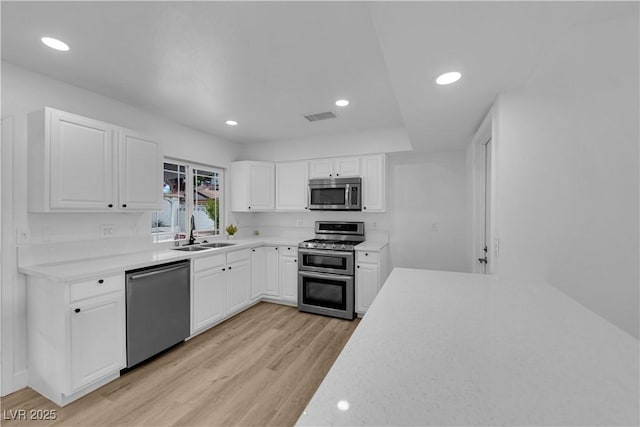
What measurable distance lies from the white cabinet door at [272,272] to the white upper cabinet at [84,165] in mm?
1701

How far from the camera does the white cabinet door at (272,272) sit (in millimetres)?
3818

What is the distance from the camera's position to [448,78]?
4.95 ft

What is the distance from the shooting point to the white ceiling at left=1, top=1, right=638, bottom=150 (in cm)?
106

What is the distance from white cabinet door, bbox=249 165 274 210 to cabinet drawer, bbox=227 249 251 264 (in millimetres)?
777

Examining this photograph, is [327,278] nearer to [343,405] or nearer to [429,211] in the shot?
[429,211]

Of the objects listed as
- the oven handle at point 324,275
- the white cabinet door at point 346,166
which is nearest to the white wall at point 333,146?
the white cabinet door at point 346,166

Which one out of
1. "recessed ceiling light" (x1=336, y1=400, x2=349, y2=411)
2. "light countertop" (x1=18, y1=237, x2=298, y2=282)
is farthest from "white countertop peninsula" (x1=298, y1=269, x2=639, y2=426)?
"light countertop" (x1=18, y1=237, x2=298, y2=282)

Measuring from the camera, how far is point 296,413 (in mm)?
1758

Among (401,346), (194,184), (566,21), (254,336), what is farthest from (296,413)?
(194,184)

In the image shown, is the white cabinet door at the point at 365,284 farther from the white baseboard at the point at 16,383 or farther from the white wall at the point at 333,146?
the white baseboard at the point at 16,383

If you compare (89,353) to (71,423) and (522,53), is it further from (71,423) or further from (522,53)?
(522,53)

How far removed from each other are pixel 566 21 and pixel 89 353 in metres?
3.34

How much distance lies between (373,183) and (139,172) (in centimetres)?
272

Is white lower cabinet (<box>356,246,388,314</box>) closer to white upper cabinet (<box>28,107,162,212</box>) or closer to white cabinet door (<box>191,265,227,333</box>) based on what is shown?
white cabinet door (<box>191,265,227,333</box>)
